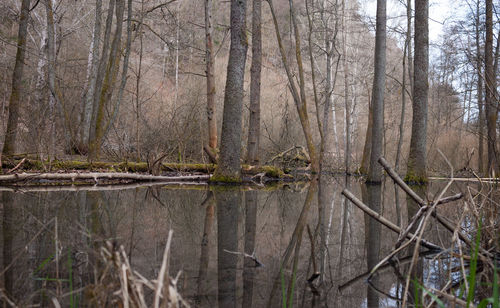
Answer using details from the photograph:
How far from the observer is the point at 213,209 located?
5.30 meters

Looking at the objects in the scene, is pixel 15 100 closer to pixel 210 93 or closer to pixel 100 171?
pixel 100 171

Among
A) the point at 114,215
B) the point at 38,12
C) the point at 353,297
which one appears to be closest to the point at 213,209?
the point at 114,215

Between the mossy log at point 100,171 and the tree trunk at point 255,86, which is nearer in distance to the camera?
the mossy log at point 100,171

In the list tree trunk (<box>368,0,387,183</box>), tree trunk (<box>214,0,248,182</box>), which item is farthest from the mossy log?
tree trunk (<box>368,0,387,183</box>)

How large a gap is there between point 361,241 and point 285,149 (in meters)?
16.3

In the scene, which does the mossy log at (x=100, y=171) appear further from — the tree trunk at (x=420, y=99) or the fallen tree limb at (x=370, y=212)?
the fallen tree limb at (x=370, y=212)

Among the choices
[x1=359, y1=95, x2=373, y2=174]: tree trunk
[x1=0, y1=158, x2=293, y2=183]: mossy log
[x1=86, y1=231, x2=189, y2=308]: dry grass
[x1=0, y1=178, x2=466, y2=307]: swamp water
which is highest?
[x1=359, y1=95, x2=373, y2=174]: tree trunk

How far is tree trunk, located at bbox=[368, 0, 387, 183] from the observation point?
11680mm

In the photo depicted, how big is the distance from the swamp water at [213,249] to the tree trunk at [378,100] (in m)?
5.96

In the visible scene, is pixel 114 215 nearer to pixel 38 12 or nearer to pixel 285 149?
pixel 285 149

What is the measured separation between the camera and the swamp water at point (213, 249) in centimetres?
203

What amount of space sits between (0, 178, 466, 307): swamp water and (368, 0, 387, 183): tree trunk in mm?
5958

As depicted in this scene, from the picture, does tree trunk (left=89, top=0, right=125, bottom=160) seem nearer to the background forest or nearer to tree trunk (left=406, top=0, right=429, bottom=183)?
the background forest

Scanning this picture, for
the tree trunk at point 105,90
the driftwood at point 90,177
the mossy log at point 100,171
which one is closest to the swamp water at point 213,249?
the driftwood at point 90,177
